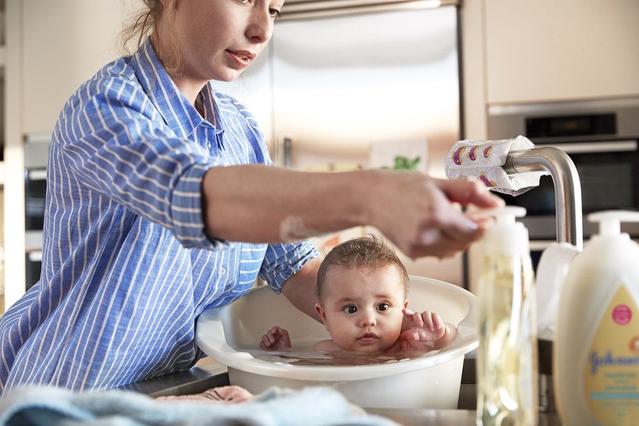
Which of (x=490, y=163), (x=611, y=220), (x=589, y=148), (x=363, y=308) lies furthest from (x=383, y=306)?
(x=589, y=148)

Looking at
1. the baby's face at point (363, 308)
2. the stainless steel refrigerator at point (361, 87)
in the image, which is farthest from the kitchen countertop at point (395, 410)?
the stainless steel refrigerator at point (361, 87)

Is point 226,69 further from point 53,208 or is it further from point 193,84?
point 53,208

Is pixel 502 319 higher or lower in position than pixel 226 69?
lower

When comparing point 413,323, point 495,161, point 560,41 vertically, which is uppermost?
point 560,41

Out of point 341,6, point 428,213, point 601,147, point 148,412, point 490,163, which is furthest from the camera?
point 341,6

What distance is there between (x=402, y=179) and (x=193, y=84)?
598 millimetres

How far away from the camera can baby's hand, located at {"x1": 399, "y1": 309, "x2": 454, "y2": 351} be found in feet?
3.75

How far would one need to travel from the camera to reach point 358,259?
1.31 meters

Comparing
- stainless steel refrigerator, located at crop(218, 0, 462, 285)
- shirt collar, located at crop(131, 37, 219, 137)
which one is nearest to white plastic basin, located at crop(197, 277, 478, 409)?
shirt collar, located at crop(131, 37, 219, 137)

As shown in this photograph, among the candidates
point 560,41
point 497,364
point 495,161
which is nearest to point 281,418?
point 497,364

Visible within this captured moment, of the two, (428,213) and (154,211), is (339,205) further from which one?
(154,211)

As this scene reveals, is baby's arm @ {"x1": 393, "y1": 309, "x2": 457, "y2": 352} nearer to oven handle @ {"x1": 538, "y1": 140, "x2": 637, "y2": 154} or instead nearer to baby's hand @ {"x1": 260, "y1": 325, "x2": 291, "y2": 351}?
baby's hand @ {"x1": 260, "y1": 325, "x2": 291, "y2": 351}

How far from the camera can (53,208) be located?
1.15 m

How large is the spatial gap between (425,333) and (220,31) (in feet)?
1.71
